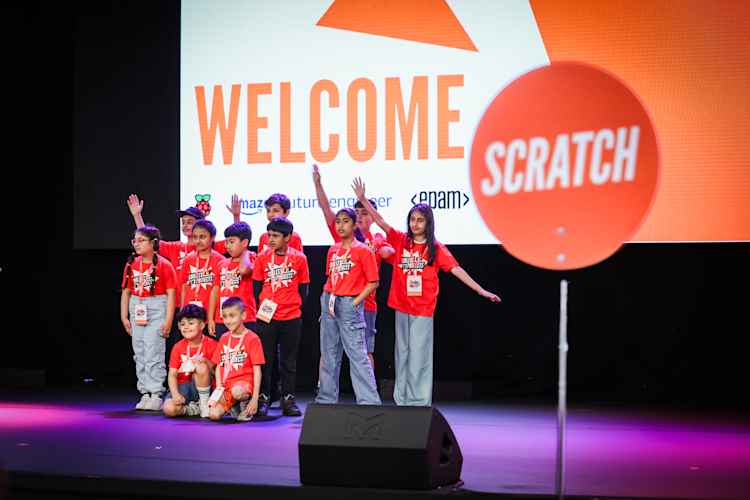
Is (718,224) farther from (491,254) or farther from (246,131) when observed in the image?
(246,131)

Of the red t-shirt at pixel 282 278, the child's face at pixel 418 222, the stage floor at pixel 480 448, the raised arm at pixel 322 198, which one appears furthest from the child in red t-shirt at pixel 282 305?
the child's face at pixel 418 222

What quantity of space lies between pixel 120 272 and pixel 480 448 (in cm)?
481

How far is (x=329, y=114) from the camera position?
842 centimetres

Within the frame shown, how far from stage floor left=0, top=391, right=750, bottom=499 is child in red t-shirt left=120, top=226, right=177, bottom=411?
0.82 feet

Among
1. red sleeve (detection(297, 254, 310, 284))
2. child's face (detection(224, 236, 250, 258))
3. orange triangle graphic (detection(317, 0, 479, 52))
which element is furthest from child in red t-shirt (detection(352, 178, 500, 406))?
orange triangle graphic (detection(317, 0, 479, 52))

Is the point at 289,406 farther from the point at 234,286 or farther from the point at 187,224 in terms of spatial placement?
the point at 187,224

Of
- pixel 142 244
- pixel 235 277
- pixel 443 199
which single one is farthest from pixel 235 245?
pixel 443 199

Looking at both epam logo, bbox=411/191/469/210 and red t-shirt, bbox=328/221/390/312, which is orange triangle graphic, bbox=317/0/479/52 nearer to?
epam logo, bbox=411/191/469/210

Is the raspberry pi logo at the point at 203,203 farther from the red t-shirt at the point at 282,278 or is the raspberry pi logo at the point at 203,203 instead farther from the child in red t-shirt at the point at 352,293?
the child in red t-shirt at the point at 352,293

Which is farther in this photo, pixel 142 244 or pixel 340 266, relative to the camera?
pixel 142 244

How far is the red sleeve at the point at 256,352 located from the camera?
6875 millimetres

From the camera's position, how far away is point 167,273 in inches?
300

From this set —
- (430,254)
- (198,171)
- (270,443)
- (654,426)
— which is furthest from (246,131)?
(654,426)

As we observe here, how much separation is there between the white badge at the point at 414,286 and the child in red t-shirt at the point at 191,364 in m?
1.38
